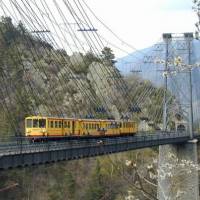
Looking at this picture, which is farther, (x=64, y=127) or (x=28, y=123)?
(x=64, y=127)

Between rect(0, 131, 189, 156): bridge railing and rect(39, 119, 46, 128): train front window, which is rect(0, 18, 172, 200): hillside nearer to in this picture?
rect(0, 131, 189, 156): bridge railing

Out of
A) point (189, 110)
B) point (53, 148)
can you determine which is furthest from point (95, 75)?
point (53, 148)

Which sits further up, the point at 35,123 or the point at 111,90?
Result: the point at 111,90

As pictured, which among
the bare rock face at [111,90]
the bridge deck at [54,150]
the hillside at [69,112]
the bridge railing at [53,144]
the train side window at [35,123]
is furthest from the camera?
the bare rock face at [111,90]

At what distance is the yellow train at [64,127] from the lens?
37.2 meters

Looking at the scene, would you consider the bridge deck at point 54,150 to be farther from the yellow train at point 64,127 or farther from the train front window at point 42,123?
the train front window at point 42,123

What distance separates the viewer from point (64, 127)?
38.8 meters

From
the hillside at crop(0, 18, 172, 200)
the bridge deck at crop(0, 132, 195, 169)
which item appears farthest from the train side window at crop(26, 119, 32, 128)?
the hillside at crop(0, 18, 172, 200)

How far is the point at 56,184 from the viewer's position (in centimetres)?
6900

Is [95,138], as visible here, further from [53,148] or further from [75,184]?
[75,184]

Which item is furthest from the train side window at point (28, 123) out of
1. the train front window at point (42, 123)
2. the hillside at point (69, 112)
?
the hillside at point (69, 112)

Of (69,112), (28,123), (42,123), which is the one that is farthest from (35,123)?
(69,112)

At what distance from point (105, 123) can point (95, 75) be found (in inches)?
1748

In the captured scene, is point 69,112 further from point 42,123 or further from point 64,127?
point 42,123
